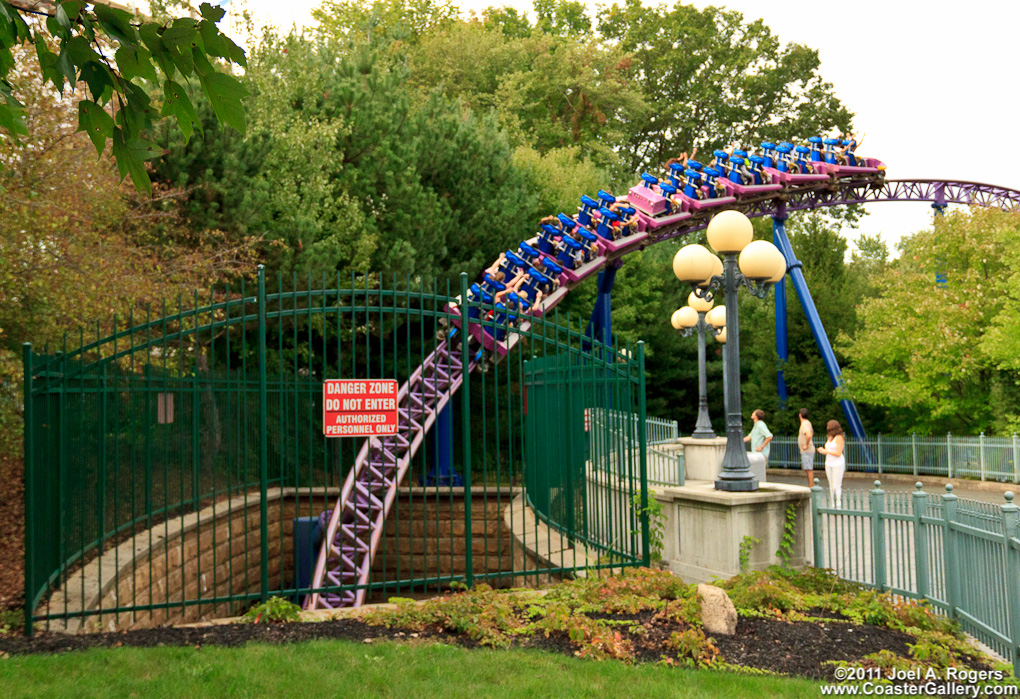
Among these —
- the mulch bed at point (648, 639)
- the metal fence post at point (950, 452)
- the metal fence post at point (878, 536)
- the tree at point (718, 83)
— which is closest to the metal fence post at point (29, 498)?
the mulch bed at point (648, 639)

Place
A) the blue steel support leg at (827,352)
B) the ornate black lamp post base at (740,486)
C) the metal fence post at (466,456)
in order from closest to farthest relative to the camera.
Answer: the metal fence post at (466,456), the ornate black lamp post base at (740,486), the blue steel support leg at (827,352)

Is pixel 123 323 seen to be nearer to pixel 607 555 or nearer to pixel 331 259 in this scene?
pixel 331 259

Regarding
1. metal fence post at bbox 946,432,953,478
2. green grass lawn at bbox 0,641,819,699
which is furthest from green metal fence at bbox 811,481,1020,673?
metal fence post at bbox 946,432,953,478

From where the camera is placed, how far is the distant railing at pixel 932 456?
20.9 meters

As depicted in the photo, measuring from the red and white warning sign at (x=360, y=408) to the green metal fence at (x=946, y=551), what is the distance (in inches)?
174

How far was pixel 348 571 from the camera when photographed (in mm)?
13047

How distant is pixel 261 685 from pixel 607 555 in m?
4.69

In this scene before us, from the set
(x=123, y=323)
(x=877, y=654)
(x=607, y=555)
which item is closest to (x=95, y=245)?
(x=123, y=323)

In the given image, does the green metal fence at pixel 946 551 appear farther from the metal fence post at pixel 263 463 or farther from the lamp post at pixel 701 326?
the lamp post at pixel 701 326

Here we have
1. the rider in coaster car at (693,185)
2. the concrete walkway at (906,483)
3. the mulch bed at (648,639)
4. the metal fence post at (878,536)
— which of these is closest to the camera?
the mulch bed at (648,639)

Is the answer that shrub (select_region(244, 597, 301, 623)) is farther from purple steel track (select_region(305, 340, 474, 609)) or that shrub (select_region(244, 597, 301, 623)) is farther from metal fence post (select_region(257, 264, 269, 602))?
purple steel track (select_region(305, 340, 474, 609))

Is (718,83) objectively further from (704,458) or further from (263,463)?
(263,463)

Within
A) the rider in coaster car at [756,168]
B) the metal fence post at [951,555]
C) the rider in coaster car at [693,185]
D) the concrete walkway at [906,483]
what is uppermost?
the rider in coaster car at [756,168]

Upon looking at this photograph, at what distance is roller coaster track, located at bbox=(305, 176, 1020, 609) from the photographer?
11.2 meters
